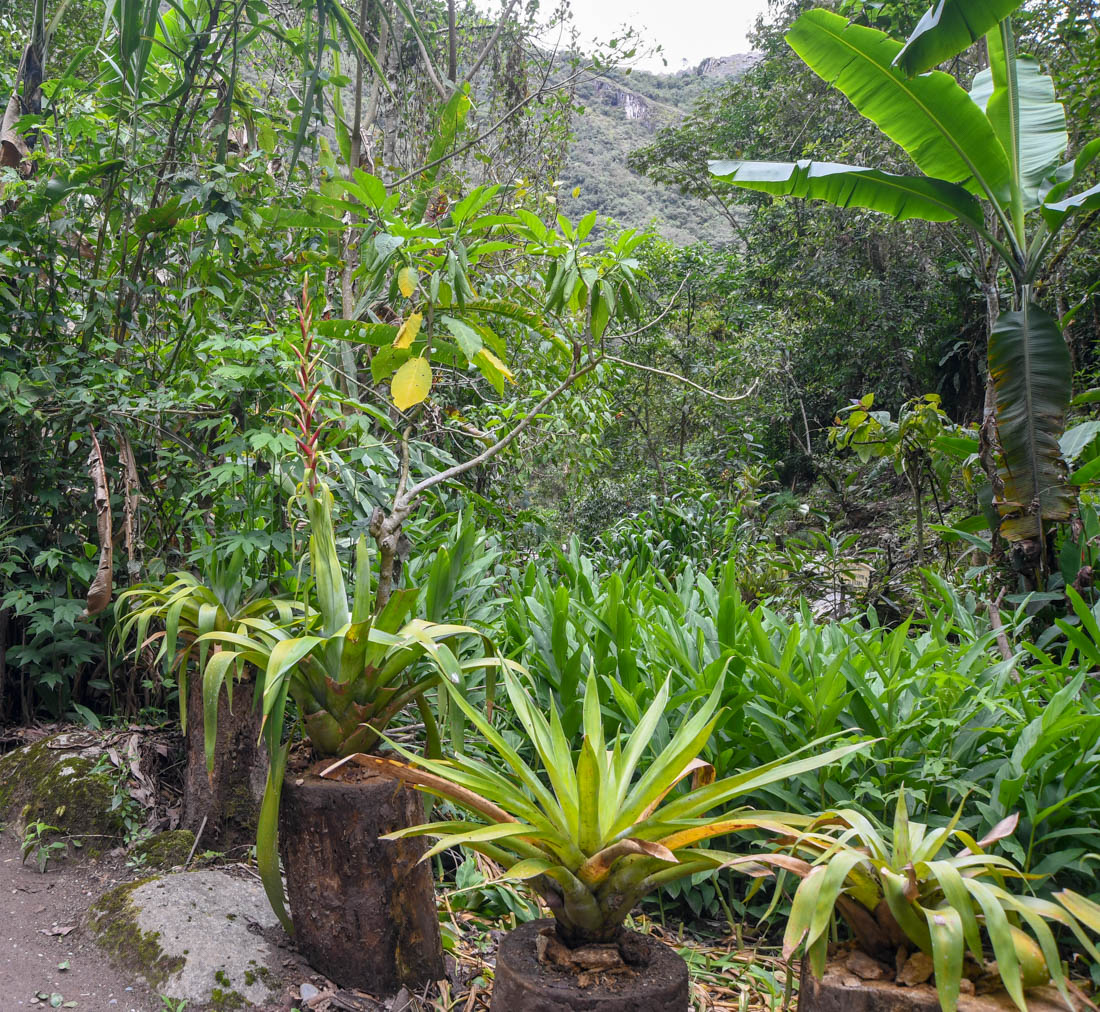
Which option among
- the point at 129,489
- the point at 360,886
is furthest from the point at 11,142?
the point at 360,886

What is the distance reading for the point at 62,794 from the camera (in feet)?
8.79

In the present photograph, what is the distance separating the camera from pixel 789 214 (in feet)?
45.3

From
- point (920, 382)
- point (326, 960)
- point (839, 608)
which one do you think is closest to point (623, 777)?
point (326, 960)

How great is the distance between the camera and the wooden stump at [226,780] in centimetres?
254

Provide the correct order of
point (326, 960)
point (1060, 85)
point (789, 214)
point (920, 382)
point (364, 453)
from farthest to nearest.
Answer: point (789, 214) → point (920, 382) → point (1060, 85) → point (364, 453) → point (326, 960)

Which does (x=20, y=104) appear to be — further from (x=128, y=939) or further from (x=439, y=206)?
(x=128, y=939)

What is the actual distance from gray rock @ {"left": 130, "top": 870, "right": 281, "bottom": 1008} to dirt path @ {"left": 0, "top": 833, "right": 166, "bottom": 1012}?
95 mm

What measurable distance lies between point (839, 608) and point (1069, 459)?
2113mm

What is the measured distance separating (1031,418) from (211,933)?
412 centimetres

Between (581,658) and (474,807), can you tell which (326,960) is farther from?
(581,658)

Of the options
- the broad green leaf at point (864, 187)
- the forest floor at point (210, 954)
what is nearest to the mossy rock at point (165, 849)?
the forest floor at point (210, 954)

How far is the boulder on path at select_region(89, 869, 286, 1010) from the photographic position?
1.86 m

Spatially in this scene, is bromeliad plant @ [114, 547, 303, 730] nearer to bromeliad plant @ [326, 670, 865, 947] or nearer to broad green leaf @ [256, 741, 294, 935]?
broad green leaf @ [256, 741, 294, 935]

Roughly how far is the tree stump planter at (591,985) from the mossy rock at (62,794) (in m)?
1.85
